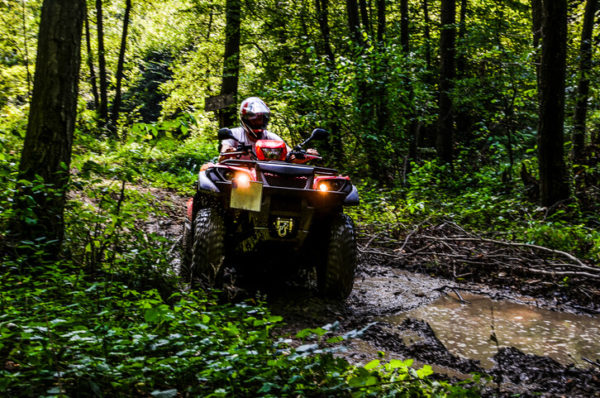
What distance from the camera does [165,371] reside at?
2.32 meters

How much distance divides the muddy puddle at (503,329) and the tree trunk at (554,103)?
4023mm

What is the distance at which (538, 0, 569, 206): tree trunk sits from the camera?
8.10 metres

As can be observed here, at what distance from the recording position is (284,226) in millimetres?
4391

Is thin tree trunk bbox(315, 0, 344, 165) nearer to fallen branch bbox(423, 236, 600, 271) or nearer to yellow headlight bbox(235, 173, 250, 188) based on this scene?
fallen branch bbox(423, 236, 600, 271)

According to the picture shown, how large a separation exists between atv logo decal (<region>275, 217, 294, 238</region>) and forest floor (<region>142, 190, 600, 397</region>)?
0.61m

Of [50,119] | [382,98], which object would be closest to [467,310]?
[50,119]

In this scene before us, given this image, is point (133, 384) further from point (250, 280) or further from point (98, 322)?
point (250, 280)

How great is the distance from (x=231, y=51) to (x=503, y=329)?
11933 mm

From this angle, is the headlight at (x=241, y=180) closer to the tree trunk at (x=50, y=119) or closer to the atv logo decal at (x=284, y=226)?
the atv logo decal at (x=284, y=226)

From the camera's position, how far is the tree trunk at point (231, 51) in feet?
42.7

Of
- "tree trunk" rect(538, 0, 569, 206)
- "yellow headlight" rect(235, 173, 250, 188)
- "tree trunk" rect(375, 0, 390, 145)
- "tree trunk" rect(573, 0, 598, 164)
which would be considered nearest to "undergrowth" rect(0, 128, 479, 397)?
"yellow headlight" rect(235, 173, 250, 188)

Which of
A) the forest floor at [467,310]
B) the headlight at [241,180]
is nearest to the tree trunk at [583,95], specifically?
the forest floor at [467,310]

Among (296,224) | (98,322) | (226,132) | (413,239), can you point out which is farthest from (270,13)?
(98,322)

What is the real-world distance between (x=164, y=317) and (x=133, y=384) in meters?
0.41
